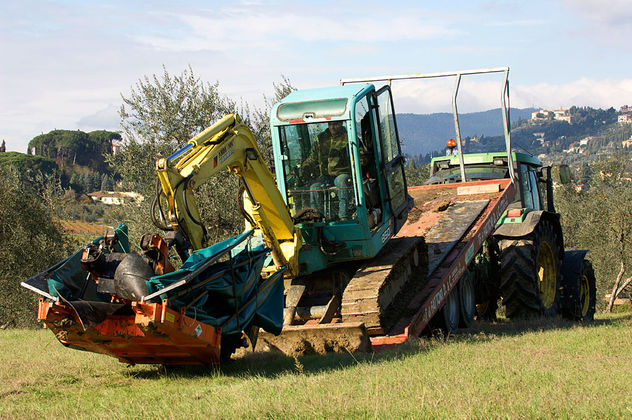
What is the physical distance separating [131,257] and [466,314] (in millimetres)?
6658

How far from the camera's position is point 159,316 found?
6578mm

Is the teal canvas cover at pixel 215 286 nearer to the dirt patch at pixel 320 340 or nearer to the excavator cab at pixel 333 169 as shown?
the dirt patch at pixel 320 340

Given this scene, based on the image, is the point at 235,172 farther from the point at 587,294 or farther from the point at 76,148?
the point at 76,148

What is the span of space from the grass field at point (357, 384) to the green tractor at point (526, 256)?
2.98 meters

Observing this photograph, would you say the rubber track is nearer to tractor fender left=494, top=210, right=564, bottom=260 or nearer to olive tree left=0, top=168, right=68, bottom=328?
tractor fender left=494, top=210, right=564, bottom=260

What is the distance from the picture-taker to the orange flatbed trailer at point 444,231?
9.58 metres

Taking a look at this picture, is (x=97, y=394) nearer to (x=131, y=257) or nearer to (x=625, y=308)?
(x=131, y=257)

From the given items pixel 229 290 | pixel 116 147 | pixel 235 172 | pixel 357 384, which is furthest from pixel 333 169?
pixel 116 147

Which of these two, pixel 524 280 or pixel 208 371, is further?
pixel 524 280

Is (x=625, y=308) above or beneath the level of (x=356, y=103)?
beneath

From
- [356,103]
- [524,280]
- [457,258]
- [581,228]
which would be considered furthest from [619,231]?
[356,103]

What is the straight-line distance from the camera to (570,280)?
568 inches

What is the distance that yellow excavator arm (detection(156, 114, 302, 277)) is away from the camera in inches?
302

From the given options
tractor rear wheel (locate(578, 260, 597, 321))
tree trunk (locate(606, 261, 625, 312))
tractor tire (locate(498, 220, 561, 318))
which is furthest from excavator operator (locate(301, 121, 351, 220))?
tree trunk (locate(606, 261, 625, 312))
